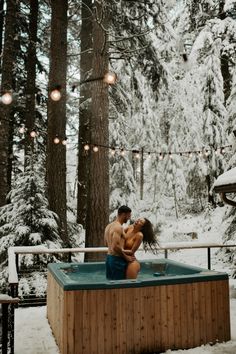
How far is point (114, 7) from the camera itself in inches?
427

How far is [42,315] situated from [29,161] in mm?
3966

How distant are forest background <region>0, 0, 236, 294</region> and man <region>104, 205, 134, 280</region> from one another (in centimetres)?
331

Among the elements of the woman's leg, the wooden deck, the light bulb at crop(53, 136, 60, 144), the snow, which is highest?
the light bulb at crop(53, 136, 60, 144)

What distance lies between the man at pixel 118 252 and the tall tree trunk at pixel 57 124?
403 cm

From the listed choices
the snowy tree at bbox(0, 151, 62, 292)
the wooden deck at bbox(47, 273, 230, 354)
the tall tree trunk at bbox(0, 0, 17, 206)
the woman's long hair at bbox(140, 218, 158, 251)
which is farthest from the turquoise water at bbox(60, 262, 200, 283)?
the tall tree trunk at bbox(0, 0, 17, 206)

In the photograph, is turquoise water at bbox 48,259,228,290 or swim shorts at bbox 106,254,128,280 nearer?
turquoise water at bbox 48,259,228,290

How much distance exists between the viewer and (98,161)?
1018 cm

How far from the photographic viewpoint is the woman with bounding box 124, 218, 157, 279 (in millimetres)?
6633

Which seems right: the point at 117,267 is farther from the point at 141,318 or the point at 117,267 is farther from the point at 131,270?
the point at 141,318

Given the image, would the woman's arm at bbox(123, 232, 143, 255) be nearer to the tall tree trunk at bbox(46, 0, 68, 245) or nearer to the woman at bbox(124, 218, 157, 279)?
the woman at bbox(124, 218, 157, 279)

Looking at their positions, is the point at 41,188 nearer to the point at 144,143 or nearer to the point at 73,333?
the point at 73,333

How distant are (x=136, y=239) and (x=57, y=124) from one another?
4930 millimetres

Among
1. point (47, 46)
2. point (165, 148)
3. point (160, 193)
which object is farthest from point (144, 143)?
point (47, 46)

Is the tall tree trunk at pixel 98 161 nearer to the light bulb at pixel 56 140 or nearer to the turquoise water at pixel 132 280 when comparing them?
the light bulb at pixel 56 140
